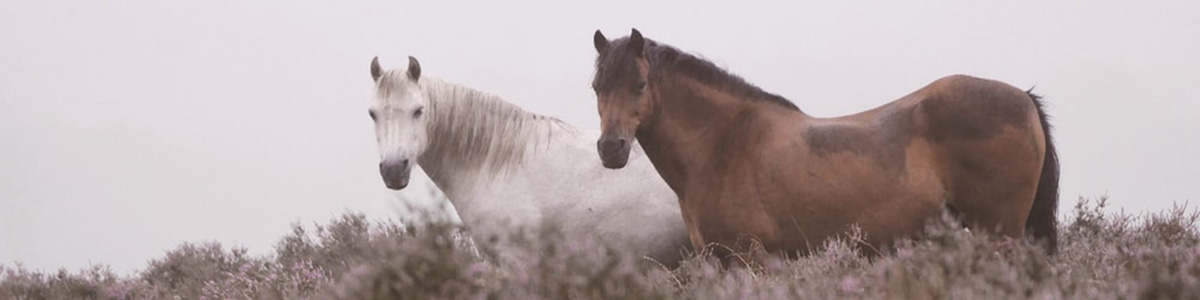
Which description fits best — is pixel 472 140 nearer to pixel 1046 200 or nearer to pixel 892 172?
pixel 892 172

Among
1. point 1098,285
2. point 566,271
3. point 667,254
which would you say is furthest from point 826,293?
point 667,254

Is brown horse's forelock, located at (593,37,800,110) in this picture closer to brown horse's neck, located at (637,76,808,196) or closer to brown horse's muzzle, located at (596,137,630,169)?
brown horse's neck, located at (637,76,808,196)

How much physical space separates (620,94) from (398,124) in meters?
1.70

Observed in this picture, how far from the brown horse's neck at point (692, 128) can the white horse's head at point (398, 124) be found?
153cm

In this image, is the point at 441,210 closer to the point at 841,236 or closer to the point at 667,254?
the point at 841,236

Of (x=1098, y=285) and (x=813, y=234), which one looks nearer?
(x=1098, y=285)

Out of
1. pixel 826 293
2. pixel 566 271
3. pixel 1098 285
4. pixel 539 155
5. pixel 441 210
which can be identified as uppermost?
pixel 539 155

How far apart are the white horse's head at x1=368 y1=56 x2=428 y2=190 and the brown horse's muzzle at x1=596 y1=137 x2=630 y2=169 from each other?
1.64 metres

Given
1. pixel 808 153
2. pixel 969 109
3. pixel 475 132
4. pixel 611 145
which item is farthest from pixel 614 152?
pixel 475 132

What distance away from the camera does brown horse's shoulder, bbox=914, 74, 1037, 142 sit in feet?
20.0

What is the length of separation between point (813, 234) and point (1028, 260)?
5.04 ft

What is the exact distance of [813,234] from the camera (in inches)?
235

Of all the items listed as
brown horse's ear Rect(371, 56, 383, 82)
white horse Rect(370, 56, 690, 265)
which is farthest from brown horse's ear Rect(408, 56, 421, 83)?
brown horse's ear Rect(371, 56, 383, 82)

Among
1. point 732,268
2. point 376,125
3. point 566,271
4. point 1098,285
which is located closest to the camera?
point 566,271
